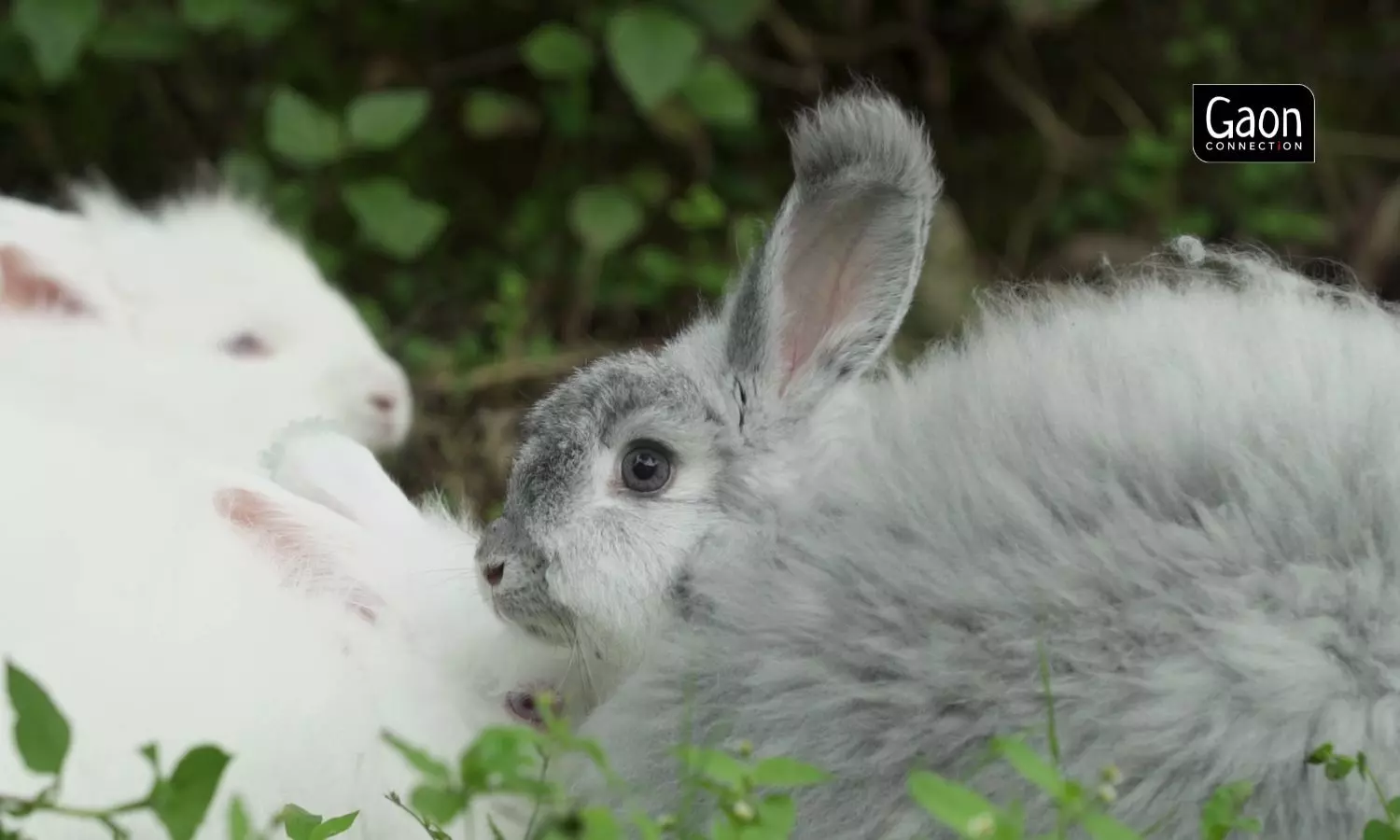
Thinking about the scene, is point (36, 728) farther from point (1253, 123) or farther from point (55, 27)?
point (1253, 123)

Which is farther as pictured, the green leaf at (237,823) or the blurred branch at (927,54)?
the blurred branch at (927,54)

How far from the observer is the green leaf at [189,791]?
3.02 ft

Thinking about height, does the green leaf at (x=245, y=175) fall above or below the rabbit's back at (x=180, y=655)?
above

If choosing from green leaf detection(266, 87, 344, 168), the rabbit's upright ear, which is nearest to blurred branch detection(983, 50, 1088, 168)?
green leaf detection(266, 87, 344, 168)

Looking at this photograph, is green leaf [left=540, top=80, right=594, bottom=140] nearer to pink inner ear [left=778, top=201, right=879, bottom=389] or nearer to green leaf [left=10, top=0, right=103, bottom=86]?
green leaf [left=10, top=0, right=103, bottom=86]

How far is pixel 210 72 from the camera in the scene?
3.62m

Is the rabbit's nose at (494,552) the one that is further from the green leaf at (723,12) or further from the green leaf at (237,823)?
the green leaf at (723,12)

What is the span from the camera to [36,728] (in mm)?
912

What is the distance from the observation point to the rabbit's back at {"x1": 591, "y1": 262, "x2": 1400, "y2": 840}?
1.06 meters

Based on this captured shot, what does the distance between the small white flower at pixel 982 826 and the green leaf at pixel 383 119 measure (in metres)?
2.25

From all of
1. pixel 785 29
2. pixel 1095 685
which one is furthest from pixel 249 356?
pixel 1095 685

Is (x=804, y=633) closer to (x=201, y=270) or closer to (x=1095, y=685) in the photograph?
(x=1095, y=685)

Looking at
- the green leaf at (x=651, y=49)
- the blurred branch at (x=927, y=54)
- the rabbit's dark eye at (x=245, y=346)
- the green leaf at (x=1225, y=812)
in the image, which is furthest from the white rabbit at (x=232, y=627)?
the blurred branch at (x=927, y=54)

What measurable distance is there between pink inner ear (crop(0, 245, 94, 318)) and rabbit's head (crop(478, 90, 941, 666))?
1.43 meters
